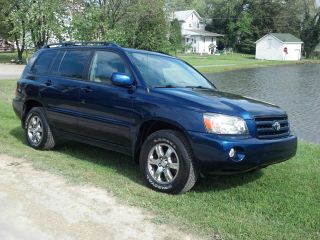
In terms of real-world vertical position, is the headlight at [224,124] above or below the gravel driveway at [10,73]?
above

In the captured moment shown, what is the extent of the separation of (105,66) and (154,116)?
1.38m

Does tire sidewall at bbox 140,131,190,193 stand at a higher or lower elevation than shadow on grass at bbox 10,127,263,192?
higher

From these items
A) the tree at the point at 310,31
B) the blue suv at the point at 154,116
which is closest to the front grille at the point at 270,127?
the blue suv at the point at 154,116

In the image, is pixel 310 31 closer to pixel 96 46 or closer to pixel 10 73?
pixel 10 73

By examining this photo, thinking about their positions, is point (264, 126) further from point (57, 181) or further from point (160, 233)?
point (57, 181)

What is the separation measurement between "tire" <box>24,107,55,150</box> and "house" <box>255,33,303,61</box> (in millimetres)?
68771

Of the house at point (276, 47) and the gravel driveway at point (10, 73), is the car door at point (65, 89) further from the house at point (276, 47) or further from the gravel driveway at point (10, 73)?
the house at point (276, 47)

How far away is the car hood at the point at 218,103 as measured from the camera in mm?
5543

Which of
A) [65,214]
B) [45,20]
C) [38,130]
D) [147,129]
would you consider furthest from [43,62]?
[45,20]

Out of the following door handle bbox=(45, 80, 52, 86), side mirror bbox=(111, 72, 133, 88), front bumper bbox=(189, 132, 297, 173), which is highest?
side mirror bbox=(111, 72, 133, 88)

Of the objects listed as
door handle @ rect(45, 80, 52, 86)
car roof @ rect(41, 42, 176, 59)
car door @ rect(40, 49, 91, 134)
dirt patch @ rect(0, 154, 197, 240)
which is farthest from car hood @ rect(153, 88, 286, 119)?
door handle @ rect(45, 80, 52, 86)

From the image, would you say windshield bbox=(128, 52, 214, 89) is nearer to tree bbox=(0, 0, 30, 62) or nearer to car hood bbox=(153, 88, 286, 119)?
car hood bbox=(153, 88, 286, 119)

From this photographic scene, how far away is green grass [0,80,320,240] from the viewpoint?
15.6 feet

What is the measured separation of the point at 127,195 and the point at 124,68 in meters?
1.83
